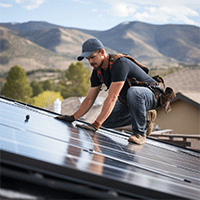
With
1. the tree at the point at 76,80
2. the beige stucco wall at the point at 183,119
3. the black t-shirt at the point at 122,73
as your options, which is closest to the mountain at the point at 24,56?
the tree at the point at 76,80

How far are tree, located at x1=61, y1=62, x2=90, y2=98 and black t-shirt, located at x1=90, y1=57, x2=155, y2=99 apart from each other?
256 ft

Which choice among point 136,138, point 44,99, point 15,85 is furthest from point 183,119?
point 44,99

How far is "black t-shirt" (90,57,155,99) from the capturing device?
3926 mm

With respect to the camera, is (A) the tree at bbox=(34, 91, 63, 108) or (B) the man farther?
(A) the tree at bbox=(34, 91, 63, 108)

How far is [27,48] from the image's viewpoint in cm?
15362

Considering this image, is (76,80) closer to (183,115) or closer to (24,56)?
(183,115)

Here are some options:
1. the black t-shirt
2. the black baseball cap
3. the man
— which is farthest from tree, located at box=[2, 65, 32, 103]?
the black baseball cap

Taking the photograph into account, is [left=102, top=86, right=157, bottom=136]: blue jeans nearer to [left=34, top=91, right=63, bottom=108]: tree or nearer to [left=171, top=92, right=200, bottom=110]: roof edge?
[left=171, top=92, right=200, bottom=110]: roof edge

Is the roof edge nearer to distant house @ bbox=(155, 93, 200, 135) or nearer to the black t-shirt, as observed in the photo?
distant house @ bbox=(155, 93, 200, 135)

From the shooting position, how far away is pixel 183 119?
19.3 m

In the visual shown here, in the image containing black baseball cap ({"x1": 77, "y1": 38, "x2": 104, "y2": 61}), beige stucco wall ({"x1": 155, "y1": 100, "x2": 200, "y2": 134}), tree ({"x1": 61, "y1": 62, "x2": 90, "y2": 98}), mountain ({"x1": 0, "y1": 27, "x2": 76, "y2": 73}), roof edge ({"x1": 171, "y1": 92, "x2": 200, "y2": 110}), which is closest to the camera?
black baseball cap ({"x1": 77, "y1": 38, "x2": 104, "y2": 61})

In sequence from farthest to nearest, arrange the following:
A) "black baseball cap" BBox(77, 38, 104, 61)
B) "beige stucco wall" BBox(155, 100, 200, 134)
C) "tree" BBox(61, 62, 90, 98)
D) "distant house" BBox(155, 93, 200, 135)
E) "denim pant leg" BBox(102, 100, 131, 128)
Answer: "tree" BBox(61, 62, 90, 98) < "beige stucco wall" BBox(155, 100, 200, 134) < "distant house" BBox(155, 93, 200, 135) < "denim pant leg" BBox(102, 100, 131, 128) < "black baseball cap" BBox(77, 38, 104, 61)

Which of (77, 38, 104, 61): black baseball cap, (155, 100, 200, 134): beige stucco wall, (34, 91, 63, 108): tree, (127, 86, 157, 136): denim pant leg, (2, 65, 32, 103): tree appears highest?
(77, 38, 104, 61): black baseball cap

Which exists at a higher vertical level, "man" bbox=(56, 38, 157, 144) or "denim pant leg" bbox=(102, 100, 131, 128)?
"man" bbox=(56, 38, 157, 144)
